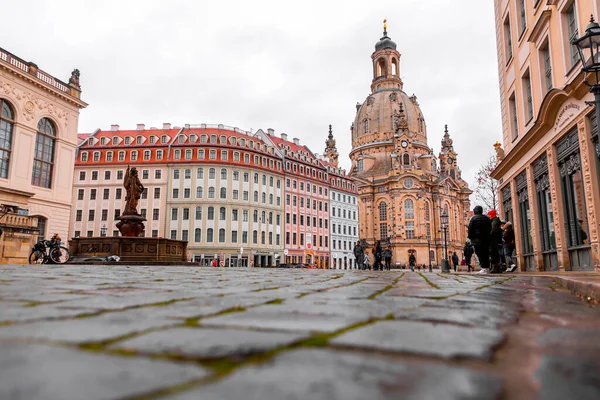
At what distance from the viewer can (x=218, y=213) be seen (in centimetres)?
5662

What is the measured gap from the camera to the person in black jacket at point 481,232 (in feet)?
40.9

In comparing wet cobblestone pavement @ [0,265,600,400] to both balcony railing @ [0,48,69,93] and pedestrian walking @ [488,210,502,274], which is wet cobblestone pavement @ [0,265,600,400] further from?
balcony railing @ [0,48,69,93]

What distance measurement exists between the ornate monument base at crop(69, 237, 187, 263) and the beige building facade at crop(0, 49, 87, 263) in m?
5.81

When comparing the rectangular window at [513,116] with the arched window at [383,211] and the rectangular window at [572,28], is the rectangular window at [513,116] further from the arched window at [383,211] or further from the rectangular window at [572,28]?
the arched window at [383,211]

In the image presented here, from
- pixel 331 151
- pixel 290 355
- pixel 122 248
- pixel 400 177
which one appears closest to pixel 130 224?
pixel 122 248

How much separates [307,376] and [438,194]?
93257mm

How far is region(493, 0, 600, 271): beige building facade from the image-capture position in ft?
38.2

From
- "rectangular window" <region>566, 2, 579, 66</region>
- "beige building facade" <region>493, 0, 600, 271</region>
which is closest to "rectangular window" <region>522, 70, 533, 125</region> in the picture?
"beige building facade" <region>493, 0, 600, 271</region>

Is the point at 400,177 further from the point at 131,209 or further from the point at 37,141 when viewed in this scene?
the point at 131,209

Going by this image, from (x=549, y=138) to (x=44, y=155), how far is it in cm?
3203

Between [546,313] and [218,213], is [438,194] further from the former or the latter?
[546,313]

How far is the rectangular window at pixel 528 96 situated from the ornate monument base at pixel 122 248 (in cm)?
1758

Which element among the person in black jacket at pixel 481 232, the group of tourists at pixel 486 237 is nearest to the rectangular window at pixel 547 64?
the group of tourists at pixel 486 237

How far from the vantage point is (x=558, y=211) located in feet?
45.4
